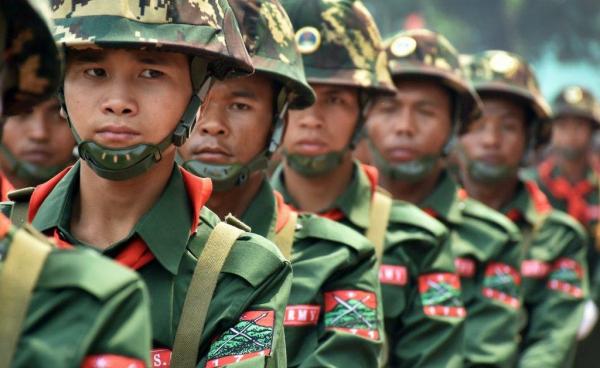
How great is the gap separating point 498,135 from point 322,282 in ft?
14.9

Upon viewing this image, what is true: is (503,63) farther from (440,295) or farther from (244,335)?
(244,335)

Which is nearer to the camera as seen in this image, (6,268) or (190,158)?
(6,268)

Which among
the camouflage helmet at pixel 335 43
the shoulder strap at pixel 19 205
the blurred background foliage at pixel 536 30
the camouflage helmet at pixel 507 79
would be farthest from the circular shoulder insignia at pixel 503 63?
the blurred background foliage at pixel 536 30

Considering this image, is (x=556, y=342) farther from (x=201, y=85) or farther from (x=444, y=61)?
(x=201, y=85)

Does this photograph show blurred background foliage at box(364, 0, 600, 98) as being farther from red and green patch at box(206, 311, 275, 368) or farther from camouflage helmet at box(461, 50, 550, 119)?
red and green patch at box(206, 311, 275, 368)

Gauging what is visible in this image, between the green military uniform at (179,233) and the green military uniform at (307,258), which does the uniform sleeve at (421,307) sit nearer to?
the green military uniform at (307,258)

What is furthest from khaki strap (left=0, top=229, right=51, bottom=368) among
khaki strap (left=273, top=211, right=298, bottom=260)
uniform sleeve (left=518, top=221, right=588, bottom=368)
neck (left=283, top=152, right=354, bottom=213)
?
uniform sleeve (left=518, top=221, right=588, bottom=368)

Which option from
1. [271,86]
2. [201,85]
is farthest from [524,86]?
[201,85]

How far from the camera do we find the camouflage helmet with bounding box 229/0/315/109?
6.01 m

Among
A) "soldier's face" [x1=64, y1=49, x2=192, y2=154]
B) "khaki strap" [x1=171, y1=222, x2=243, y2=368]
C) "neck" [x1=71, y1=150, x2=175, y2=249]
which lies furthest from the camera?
"neck" [x1=71, y1=150, x2=175, y2=249]

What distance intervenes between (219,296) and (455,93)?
4.76 metres

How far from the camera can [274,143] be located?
6020 mm

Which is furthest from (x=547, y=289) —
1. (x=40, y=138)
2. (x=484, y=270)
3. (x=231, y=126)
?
(x=231, y=126)

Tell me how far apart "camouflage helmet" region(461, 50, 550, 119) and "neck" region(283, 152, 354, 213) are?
3564 millimetres
